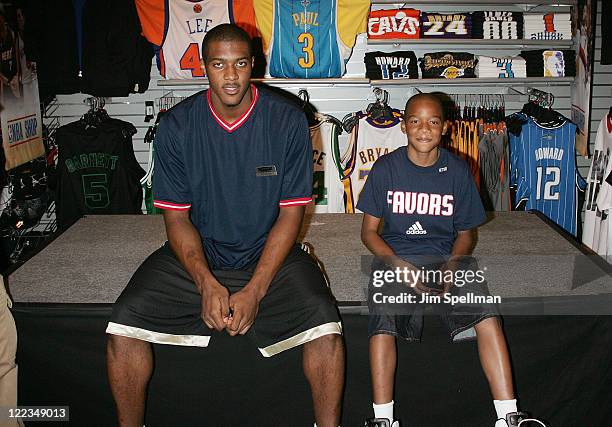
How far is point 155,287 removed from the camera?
87.4 inches

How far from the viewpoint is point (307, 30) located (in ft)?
14.0

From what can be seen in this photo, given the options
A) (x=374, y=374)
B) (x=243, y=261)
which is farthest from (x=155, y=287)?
(x=374, y=374)

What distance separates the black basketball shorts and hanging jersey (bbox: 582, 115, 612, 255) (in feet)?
7.54

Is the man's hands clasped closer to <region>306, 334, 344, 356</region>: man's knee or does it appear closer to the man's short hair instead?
<region>306, 334, 344, 356</region>: man's knee

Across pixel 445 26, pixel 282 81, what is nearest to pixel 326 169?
pixel 282 81

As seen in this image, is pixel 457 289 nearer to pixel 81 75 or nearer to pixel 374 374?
pixel 374 374

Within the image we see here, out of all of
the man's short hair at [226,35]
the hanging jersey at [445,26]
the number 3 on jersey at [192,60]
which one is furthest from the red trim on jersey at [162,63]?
the man's short hair at [226,35]

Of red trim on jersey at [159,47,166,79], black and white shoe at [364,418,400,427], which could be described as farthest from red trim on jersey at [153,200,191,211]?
red trim on jersey at [159,47,166,79]

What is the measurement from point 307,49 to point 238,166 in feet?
7.11

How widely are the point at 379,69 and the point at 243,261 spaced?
2.44m

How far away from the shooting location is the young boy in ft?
7.56

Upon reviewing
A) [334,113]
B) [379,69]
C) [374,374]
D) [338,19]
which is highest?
[338,19]

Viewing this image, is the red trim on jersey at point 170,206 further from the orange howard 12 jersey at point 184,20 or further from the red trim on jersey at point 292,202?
the orange howard 12 jersey at point 184,20

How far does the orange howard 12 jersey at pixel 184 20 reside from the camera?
4250 millimetres
